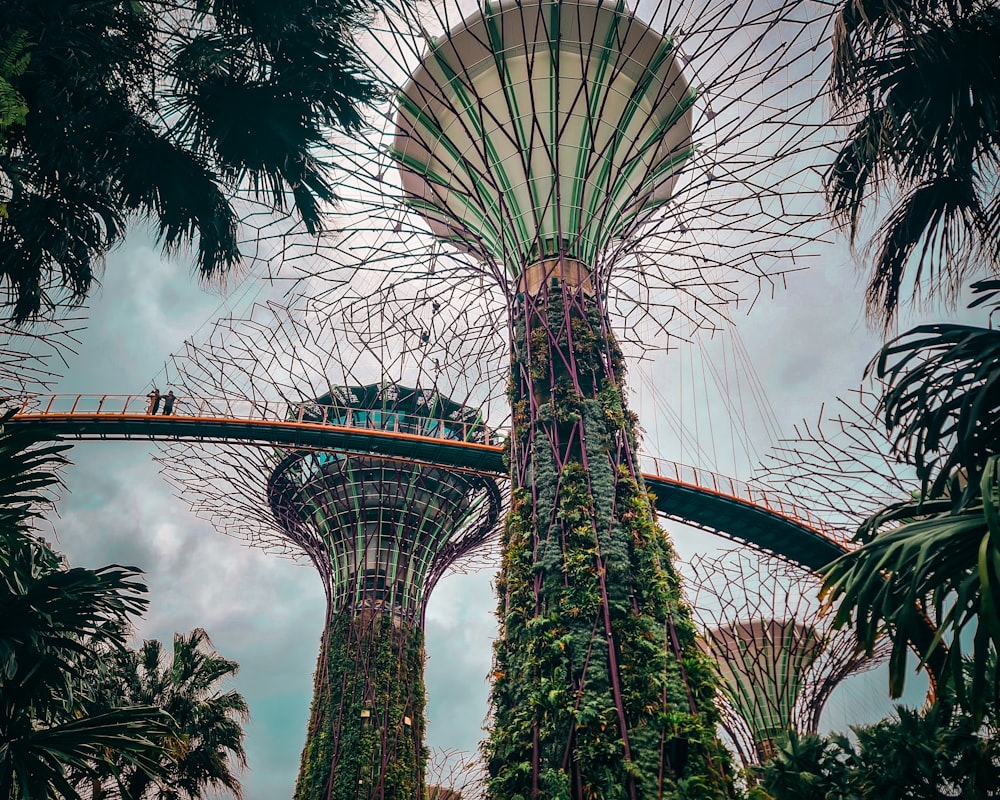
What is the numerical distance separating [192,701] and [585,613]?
33.2 ft

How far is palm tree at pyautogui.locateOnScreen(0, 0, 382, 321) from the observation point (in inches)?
314

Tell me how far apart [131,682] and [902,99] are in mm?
16333

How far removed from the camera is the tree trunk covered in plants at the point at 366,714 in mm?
20016

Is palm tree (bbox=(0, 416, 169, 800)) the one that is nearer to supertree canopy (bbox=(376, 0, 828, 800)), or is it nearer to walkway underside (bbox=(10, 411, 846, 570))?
supertree canopy (bbox=(376, 0, 828, 800))

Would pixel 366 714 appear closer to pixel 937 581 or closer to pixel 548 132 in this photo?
pixel 548 132

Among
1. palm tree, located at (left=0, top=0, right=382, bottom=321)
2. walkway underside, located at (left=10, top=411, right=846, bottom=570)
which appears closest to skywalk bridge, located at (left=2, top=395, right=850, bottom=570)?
walkway underside, located at (left=10, top=411, right=846, bottom=570)

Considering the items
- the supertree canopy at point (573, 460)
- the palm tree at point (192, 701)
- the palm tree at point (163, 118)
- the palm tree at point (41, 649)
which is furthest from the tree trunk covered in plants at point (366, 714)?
the palm tree at point (163, 118)

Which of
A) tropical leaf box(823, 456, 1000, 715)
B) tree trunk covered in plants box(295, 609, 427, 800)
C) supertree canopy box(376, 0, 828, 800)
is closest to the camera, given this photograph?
tropical leaf box(823, 456, 1000, 715)

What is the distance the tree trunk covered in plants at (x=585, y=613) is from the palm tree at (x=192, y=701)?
7.93m

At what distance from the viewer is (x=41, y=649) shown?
21.9 feet

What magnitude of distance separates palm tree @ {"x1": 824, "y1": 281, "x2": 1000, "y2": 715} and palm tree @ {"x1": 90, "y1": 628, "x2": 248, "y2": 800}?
494 inches

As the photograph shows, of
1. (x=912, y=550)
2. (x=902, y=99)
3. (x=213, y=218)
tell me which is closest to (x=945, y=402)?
(x=912, y=550)

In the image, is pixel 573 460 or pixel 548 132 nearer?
pixel 573 460

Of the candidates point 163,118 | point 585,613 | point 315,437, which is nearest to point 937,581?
point 585,613
